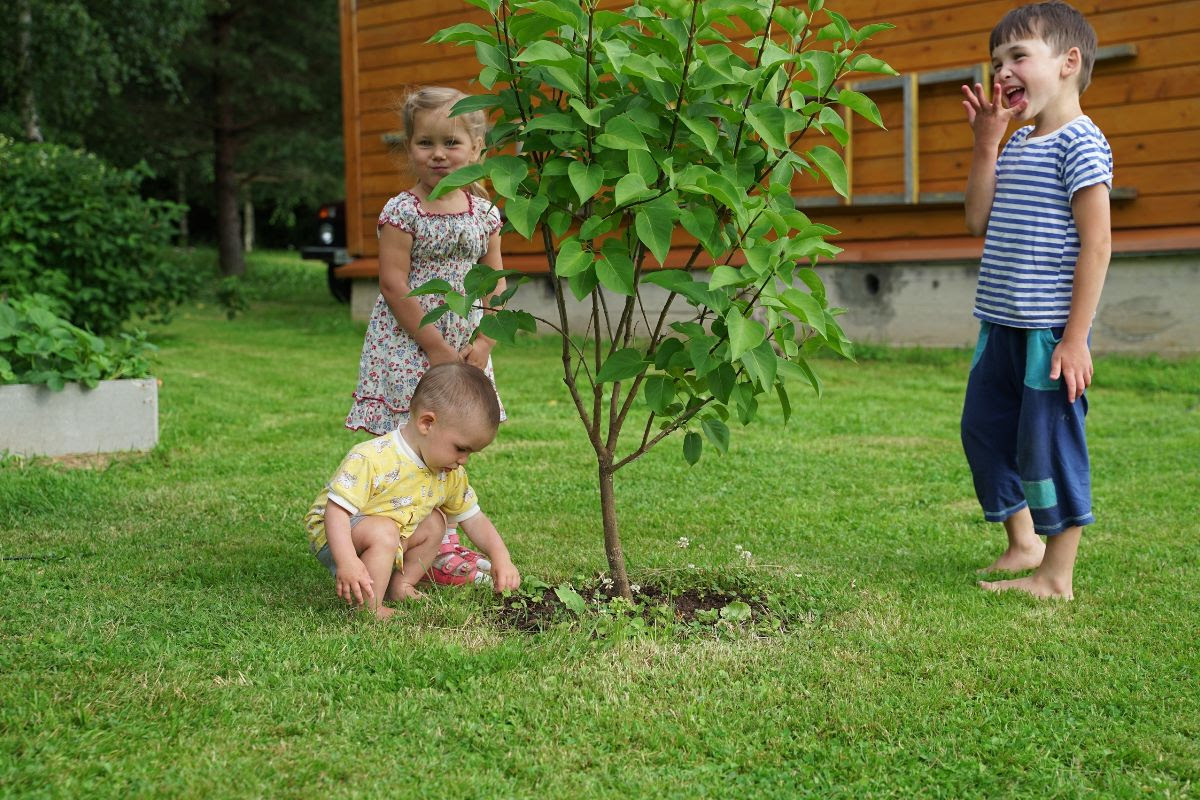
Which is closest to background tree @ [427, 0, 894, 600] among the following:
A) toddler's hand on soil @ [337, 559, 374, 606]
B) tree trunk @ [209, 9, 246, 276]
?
toddler's hand on soil @ [337, 559, 374, 606]

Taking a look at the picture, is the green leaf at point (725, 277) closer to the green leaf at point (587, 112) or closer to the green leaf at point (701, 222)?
the green leaf at point (701, 222)

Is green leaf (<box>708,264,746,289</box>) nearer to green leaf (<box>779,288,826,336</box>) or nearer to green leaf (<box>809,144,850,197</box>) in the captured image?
green leaf (<box>779,288,826,336</box>)

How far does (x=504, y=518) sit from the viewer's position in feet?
14.1

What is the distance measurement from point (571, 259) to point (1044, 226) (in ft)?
5.17

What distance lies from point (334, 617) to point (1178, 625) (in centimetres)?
219

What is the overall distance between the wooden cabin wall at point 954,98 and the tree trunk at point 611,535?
3.85 metres

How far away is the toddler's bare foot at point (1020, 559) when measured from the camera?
362 centimetres

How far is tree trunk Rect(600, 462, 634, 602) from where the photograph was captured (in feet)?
10.2

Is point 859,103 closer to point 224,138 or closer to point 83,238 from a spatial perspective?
point 83,238

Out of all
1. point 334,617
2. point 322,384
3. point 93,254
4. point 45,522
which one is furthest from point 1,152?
point 334,617

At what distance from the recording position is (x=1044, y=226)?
3.34 meters

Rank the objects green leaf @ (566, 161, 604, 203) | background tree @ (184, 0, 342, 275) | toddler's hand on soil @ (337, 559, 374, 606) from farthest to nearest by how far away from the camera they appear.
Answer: background tree @ (184, 0, 342, 275)
toddler's hand on soil @ (337, 559, 374, 606)
green leaf @ (566, 161, 604, 203)

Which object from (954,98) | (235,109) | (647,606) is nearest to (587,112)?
(647,606)

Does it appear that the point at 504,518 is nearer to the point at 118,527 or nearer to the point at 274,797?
the point at 118,527
